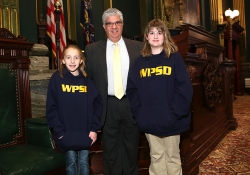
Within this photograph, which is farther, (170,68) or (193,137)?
(193,137)

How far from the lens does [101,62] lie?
2023mm

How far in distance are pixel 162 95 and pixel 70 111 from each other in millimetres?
631

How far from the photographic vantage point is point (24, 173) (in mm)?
1637

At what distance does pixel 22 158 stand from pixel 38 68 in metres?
1.45

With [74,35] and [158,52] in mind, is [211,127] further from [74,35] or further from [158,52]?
[74,35]

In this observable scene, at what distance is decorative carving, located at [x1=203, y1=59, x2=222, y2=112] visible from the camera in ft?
10.9

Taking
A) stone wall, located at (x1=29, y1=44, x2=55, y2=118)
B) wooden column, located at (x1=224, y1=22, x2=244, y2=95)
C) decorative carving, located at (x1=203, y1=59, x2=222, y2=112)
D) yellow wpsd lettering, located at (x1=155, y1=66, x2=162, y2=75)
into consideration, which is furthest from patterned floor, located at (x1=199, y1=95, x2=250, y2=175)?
wooden column, located at (x1=224, y1=22, x2=244, y2=95)

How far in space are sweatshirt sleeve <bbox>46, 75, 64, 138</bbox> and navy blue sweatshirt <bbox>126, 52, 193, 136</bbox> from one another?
522 millimetres

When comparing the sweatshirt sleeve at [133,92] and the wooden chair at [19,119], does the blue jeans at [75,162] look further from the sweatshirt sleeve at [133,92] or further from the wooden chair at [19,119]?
the sweatshirt sleeve at [133,92]

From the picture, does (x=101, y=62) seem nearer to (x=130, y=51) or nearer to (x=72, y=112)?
(x=130, y=51)

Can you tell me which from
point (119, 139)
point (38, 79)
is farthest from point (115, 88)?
point (38, 79)

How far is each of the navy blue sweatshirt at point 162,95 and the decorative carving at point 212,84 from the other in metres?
1.58

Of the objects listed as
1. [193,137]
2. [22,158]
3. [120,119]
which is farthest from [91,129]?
[193,137]

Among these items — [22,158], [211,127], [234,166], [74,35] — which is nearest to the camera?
[22,158]
